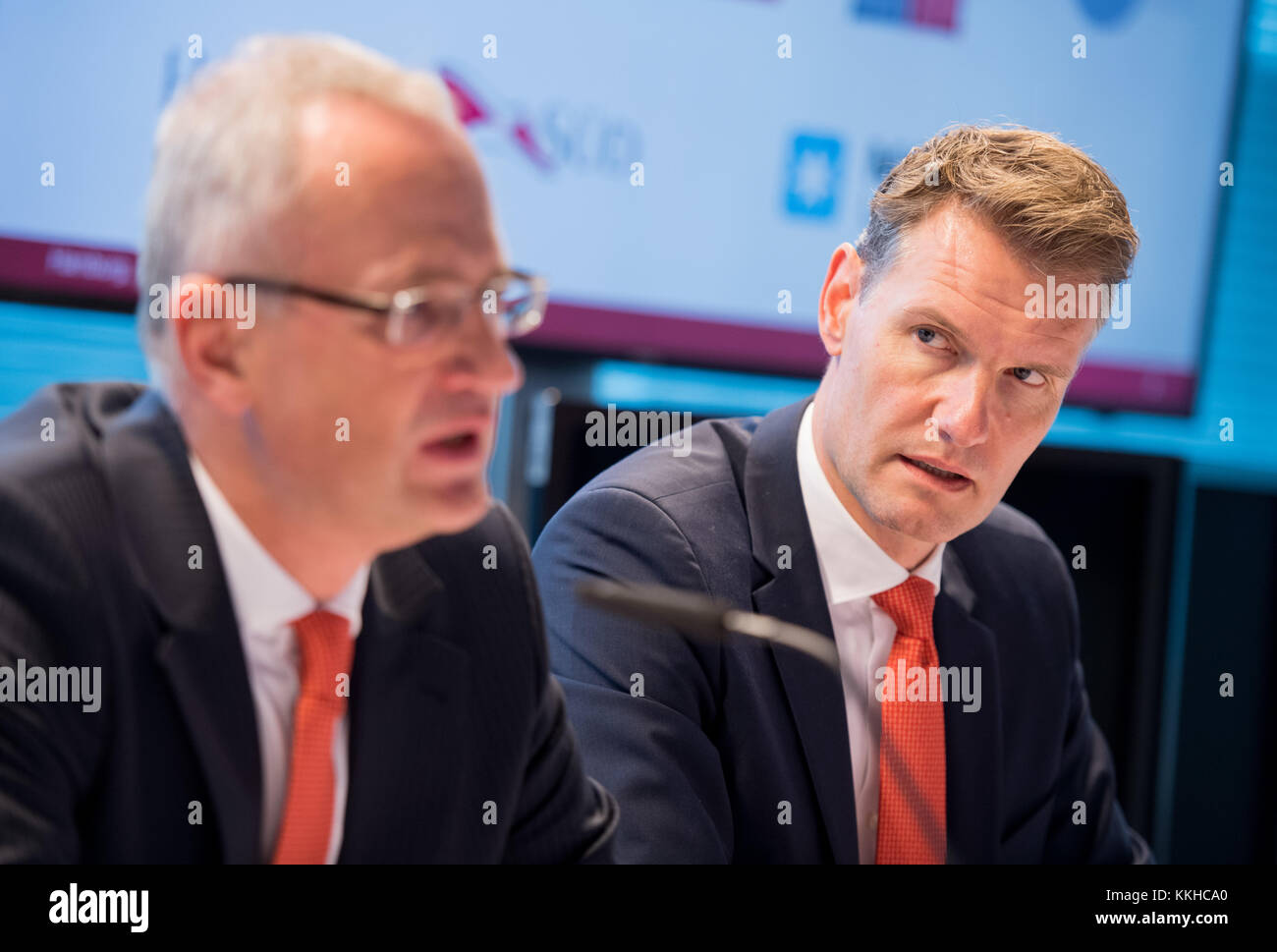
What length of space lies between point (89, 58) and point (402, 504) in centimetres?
140

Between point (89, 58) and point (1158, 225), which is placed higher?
point (89, 58)

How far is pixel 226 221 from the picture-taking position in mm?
953

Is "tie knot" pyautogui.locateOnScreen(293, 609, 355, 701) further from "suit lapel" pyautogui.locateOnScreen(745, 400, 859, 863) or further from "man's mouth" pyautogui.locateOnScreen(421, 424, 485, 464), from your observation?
"suit lapel" pyautogui.locateOnScreen(745, 400, 859, 863)

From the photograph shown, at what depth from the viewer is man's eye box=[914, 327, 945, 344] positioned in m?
1.48

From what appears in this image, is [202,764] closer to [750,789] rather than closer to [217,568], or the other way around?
[217,568]

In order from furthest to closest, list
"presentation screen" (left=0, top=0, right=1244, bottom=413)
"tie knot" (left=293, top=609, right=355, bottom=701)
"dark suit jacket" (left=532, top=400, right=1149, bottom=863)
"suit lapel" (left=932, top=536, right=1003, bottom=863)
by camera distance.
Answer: "presentation screen" (left=0, top=0, right=1244, bottom=413), "suit lapel" (left=932, top=536, right=1003, bottom=863), "dark suit jacket" (left=532, top=400, right=1149, bottom=863), "tie knot" (left=293, top=609, right=355, bottom=701)

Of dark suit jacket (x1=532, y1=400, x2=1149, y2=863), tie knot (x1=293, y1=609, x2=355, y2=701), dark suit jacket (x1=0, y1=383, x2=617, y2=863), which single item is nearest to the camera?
dark suit jacket (x1=0, y1=383, x2=617, y2=863)

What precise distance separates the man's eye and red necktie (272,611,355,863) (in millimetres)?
753

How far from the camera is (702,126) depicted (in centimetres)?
249

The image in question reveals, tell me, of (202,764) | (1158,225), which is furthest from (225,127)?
(1158,225)

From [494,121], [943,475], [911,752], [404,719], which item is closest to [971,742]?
[911,752]

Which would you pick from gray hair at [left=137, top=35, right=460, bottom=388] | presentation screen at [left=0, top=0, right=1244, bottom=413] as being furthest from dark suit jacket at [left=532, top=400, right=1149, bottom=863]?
presentation screen at [left=0, top=0, right=1244, bottom=413]

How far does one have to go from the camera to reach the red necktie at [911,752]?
1475 millimetres

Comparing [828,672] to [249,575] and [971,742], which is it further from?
[249,575]
